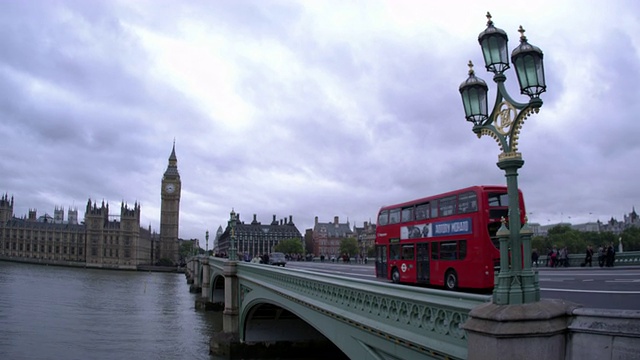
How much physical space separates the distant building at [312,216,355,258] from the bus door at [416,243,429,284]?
147945mm

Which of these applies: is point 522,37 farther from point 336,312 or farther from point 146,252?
point 146,252

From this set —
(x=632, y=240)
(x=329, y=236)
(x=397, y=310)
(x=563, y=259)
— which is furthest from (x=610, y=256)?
(x=329, y=236)

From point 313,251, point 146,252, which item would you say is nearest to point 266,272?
point 313,251

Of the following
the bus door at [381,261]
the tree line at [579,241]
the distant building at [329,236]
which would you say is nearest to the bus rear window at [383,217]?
the bus door at [381,261]

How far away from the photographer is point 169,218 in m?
193

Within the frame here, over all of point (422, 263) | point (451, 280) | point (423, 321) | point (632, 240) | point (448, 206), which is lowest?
point (451, 280)

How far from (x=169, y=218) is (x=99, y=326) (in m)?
160

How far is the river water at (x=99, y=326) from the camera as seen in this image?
95.5 feet

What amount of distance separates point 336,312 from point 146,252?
179 metres

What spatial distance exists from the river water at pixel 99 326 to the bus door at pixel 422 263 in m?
14.7

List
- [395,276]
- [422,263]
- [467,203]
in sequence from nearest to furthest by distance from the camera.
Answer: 1. [467,203]
2. [422,263]
3. [395,276]

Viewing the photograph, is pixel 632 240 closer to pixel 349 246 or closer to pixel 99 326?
pixel 349 246

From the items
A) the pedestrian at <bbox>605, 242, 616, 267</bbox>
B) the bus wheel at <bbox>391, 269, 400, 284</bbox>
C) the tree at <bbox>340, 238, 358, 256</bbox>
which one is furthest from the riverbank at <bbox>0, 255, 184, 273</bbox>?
the bus wheel at <bbox>391, 269, 400, 284</bbox>

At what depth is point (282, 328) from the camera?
28.9 metres
